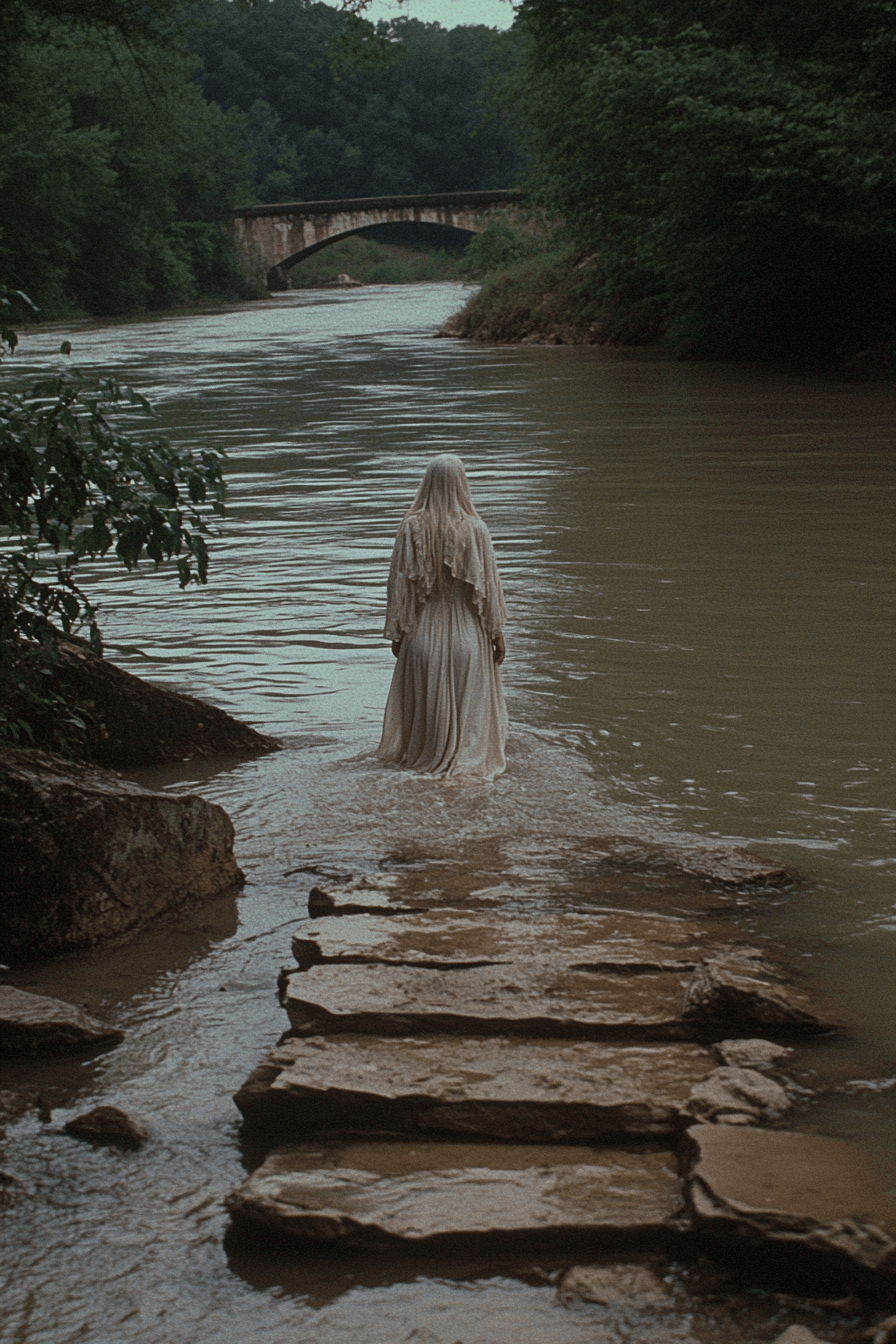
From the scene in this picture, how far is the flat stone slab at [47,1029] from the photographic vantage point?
4156 millimetres

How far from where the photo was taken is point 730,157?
23828 millimetres

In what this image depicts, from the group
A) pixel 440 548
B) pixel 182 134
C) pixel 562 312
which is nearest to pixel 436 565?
pixel 440 548

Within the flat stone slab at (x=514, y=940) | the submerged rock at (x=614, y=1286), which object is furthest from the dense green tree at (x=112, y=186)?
the submerged rock at (x=614, y=1286)

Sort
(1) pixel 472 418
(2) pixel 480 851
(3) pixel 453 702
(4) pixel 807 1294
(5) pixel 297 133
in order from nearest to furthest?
(4) pixel 807 1294 → (2) pixel 480 851 → (3) pixel 453 702 → (1) pixel 472 418 → (5) pixel 297 133

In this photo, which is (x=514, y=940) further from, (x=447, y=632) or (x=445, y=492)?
(x=445, y=492)

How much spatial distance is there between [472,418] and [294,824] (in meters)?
15.3

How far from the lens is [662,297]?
30516 millimetres

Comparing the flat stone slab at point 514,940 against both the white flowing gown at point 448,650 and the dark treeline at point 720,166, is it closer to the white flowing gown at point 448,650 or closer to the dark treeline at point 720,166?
the white flowing gown at point 448,650

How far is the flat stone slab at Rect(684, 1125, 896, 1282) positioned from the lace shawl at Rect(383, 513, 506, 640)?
359cm

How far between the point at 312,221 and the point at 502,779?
284ft

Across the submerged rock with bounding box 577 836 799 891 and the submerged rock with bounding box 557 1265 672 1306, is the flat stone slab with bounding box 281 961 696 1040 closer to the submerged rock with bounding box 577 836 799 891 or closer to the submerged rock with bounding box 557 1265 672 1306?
the submerged rock with bounding box 557 1265 672 1306

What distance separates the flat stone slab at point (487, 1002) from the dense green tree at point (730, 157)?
773 inches

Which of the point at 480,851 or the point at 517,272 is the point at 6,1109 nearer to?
the point at 480,851

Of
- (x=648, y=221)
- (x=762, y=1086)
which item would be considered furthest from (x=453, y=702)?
(x=648, y=221)
